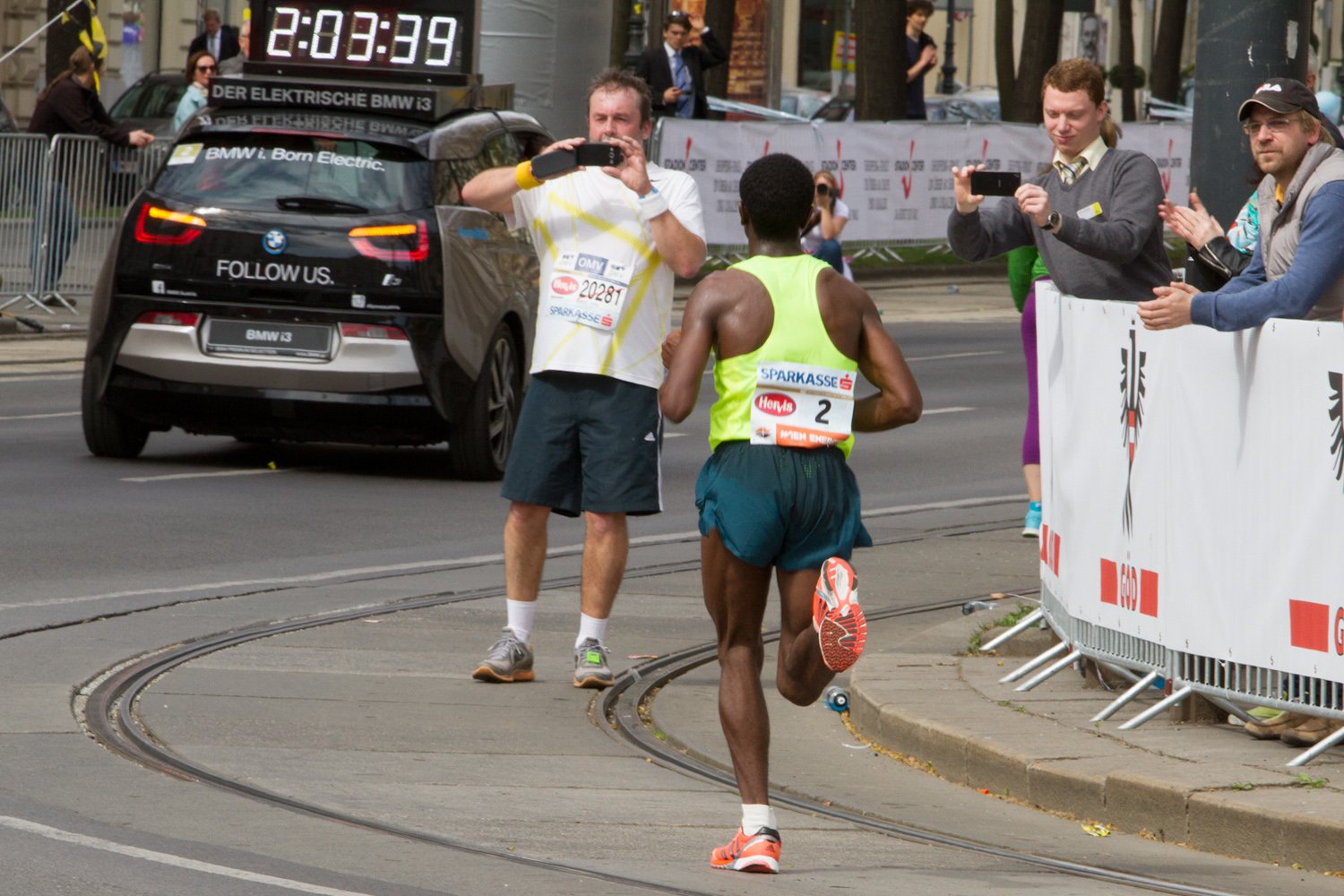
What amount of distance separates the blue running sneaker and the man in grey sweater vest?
2.50 meters

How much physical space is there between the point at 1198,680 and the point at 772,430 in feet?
5.99

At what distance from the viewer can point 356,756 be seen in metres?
6.52

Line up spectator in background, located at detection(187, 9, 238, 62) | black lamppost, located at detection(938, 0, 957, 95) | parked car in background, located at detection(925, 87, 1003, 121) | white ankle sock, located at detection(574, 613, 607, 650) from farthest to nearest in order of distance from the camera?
black lamppost, located at detection(938, 0, 957, 95), parked car in background, located at detection(925, 87, 1003, 121), spectator in background, located at detection(187, 9, 238, 62), white ankle sock, located at detection(574, 613, 607, 650)

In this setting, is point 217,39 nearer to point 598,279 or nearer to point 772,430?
point 598,279

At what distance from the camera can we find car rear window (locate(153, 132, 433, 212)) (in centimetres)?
1198

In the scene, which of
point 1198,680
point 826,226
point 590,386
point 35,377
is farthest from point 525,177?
point 826,226

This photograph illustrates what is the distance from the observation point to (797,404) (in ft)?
18.2

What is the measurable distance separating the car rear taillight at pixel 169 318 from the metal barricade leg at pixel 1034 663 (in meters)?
5.77

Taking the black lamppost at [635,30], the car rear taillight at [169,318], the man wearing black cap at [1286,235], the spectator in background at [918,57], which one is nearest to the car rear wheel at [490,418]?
the car rear taillight at [169,318]

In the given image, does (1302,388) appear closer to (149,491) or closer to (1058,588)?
(1058,588)

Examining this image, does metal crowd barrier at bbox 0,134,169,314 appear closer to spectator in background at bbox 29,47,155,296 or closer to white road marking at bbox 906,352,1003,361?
spectator in background at bbox 29,47,155,296

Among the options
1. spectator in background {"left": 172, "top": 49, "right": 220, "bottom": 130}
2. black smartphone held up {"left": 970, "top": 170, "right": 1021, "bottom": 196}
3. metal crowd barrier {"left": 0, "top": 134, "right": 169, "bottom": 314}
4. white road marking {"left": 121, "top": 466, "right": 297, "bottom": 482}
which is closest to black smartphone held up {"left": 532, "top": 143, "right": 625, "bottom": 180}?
black smartphone held up {"left": 970, "top": 170, "right": 1021, "bottom": 196}

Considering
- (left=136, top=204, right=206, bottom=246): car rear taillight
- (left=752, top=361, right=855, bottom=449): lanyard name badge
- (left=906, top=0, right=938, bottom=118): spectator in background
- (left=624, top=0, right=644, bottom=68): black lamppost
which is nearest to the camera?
(left=752, top=361, right=855, bottom=449): lanyard name badge

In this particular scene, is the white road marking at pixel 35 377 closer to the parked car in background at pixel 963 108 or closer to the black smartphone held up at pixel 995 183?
the black smartphone held up at pixel 995 183
